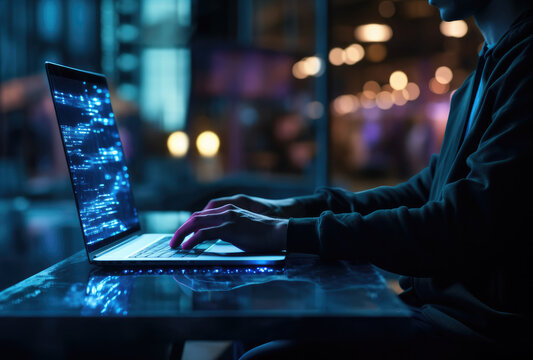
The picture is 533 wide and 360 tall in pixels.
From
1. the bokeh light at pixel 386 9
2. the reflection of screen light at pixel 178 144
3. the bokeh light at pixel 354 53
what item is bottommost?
the reflection of screen light at pixel 178 144

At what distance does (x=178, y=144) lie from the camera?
6.61m

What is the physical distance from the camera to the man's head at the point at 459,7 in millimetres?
987

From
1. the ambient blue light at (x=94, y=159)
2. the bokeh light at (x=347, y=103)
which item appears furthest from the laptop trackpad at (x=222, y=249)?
the bokeh light at (x=347, y=103)

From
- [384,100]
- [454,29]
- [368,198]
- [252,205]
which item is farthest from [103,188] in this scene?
[384,100]

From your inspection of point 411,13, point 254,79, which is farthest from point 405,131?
point 254,79

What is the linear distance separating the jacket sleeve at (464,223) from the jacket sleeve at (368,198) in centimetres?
34

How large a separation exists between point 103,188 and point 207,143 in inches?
207

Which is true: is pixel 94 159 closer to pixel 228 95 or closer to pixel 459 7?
pixel 459 7

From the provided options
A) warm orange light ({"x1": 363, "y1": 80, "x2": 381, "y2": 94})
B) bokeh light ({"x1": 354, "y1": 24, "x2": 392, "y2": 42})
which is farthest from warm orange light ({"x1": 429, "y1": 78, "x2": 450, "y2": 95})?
bokeh light ({"x1": 354, "y1": 24, "x2": 392, "y2": 42})

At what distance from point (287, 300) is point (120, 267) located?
0.35m

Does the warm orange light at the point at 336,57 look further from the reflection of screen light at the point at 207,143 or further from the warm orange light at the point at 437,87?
the reflection of screen light at the point at 207,143

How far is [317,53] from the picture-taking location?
4.34m

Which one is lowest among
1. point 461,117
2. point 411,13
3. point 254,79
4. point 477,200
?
point 477,200

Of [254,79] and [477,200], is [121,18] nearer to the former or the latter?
[254,79]
